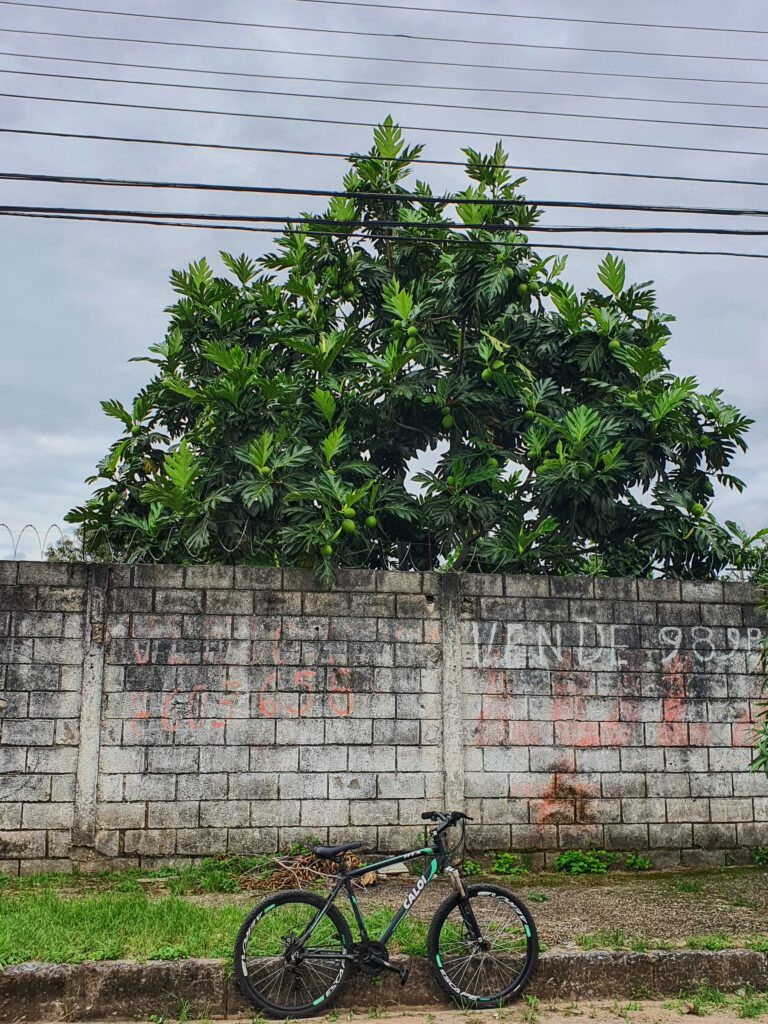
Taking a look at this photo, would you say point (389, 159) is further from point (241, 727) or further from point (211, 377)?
point (241, 727)

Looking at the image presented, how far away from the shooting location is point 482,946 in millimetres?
5086

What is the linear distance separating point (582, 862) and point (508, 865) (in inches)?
23.6

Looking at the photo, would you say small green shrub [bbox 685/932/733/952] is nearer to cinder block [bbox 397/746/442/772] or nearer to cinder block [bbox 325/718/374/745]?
cinder block [bbox 397/746/442/772]

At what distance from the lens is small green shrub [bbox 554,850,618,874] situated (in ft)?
25.1

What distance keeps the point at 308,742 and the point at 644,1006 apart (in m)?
3.20

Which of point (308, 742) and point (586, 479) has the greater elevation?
point (586, 479)

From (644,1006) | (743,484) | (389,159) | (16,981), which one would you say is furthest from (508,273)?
(16,981)

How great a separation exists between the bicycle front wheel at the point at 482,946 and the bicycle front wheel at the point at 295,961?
0.49 meters

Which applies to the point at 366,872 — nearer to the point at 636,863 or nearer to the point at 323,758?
the point at 323,758

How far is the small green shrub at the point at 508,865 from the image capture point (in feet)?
24.7

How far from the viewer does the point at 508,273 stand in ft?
32.2

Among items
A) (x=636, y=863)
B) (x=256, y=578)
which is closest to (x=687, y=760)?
(x=636, y=863)

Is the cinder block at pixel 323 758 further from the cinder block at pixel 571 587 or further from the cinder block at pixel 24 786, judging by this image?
the cinder block at pixel 571 587

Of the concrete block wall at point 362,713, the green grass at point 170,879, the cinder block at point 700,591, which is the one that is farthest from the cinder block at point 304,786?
the cinder block at point 700,591
